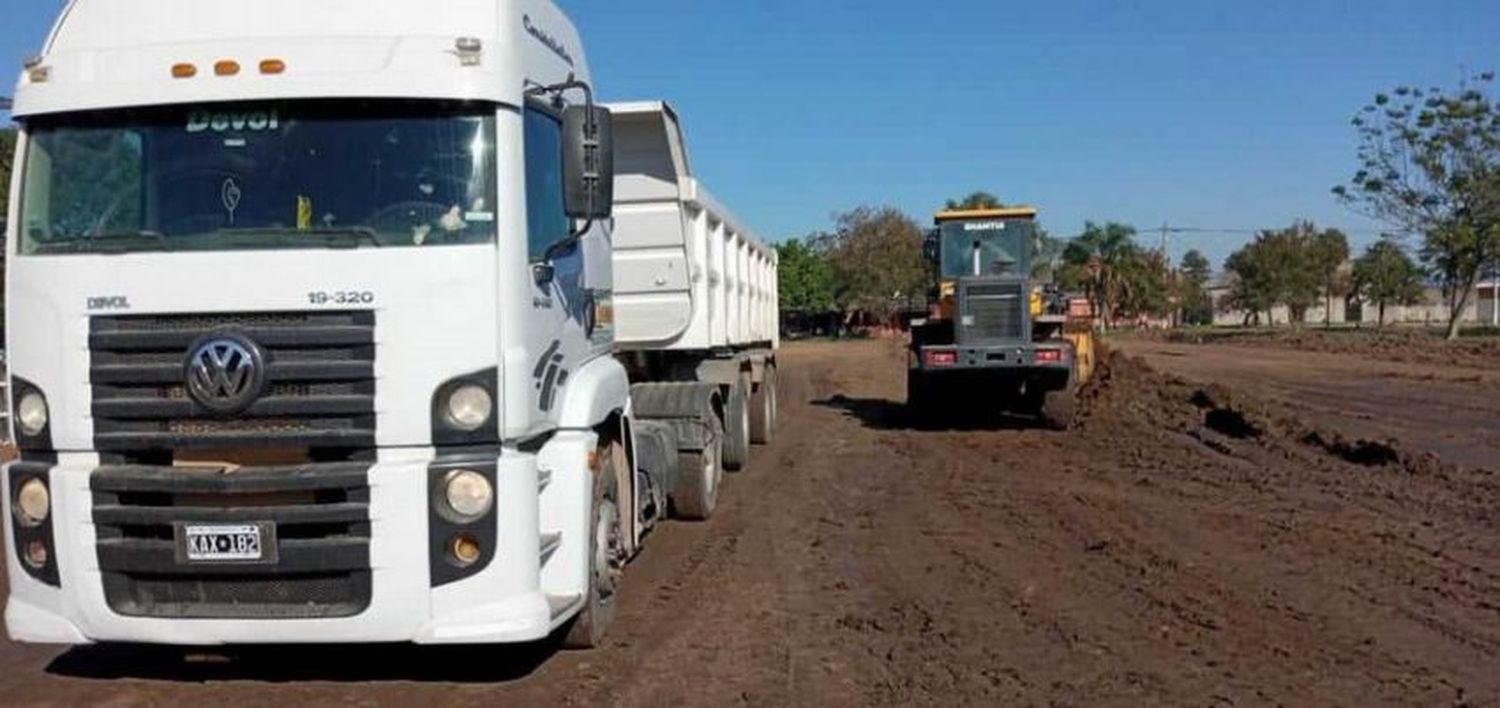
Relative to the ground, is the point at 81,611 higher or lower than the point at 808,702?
higher

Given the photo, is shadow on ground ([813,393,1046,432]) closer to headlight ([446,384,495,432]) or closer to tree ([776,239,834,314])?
→ headlight ([446,384,495,432])

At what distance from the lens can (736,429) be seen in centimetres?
1396

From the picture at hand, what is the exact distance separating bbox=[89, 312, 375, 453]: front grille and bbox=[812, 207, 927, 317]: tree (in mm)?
72587

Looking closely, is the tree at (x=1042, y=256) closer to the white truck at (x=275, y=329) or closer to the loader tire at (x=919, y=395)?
the loader tire at (x=919, y=395)

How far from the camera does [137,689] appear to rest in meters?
6.17

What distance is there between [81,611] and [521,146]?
2.80 meters

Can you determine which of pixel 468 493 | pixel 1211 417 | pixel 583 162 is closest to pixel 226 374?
pixel 468 493

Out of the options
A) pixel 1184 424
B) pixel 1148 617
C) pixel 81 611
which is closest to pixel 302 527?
pixel 81 611

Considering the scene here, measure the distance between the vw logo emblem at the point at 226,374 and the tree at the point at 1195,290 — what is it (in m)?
113

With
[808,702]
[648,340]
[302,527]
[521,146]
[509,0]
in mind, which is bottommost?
[808,702]

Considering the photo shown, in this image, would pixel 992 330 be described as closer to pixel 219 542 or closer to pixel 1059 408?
pixel 1059 408

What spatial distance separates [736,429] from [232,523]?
8.69m

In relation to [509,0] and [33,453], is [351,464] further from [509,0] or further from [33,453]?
[509,0]

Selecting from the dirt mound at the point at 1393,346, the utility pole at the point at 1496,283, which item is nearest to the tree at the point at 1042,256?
the dirt mound at the point at 1393,346
